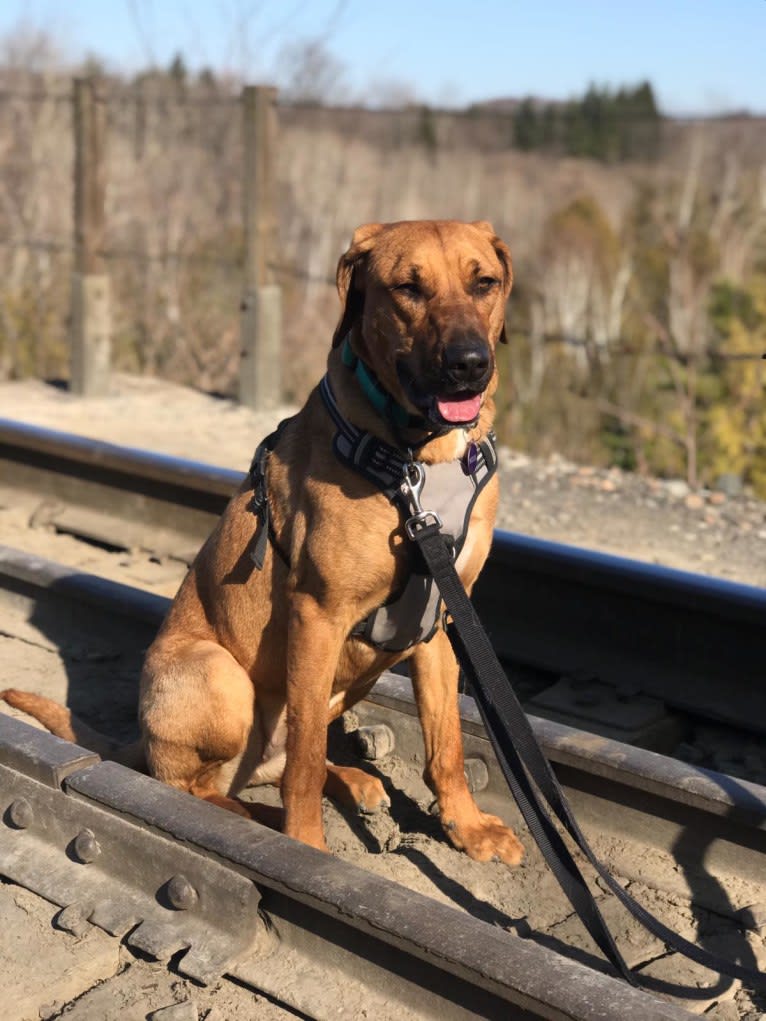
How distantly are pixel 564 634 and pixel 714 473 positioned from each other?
625 inches

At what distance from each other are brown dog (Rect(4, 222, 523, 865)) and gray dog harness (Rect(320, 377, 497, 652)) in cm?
3

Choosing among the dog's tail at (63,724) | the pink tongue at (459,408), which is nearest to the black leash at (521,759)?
the pink tongue at (459,408)

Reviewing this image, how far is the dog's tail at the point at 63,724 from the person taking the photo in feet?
12.8

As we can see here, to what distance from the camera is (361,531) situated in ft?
10.5

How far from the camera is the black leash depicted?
2.89m

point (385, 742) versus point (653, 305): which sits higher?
point (385, 742)

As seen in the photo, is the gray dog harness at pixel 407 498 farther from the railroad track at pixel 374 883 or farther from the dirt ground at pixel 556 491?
the dirt ground at pixel 556 491

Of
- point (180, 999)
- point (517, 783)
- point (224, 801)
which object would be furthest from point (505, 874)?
point (180, 999)

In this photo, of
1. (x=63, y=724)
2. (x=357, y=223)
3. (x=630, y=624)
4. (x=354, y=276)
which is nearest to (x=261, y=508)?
(x=354, y=276)

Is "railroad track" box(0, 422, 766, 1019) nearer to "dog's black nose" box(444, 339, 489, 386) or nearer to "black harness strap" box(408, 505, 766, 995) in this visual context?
"black harness strap" box(408, 505, 766, 995)

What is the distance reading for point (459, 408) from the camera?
2998 millimetres

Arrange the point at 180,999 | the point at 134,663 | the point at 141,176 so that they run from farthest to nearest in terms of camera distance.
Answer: the point at 141,176 < the point at 134,663 < the point at 180,999

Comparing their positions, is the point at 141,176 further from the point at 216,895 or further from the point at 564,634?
the point at 216,895

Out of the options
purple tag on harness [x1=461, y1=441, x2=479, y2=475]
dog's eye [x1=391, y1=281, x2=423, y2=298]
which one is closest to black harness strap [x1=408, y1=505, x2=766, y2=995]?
purple tag on harness [x1=461, y1=441, x2=479, y2=475]
